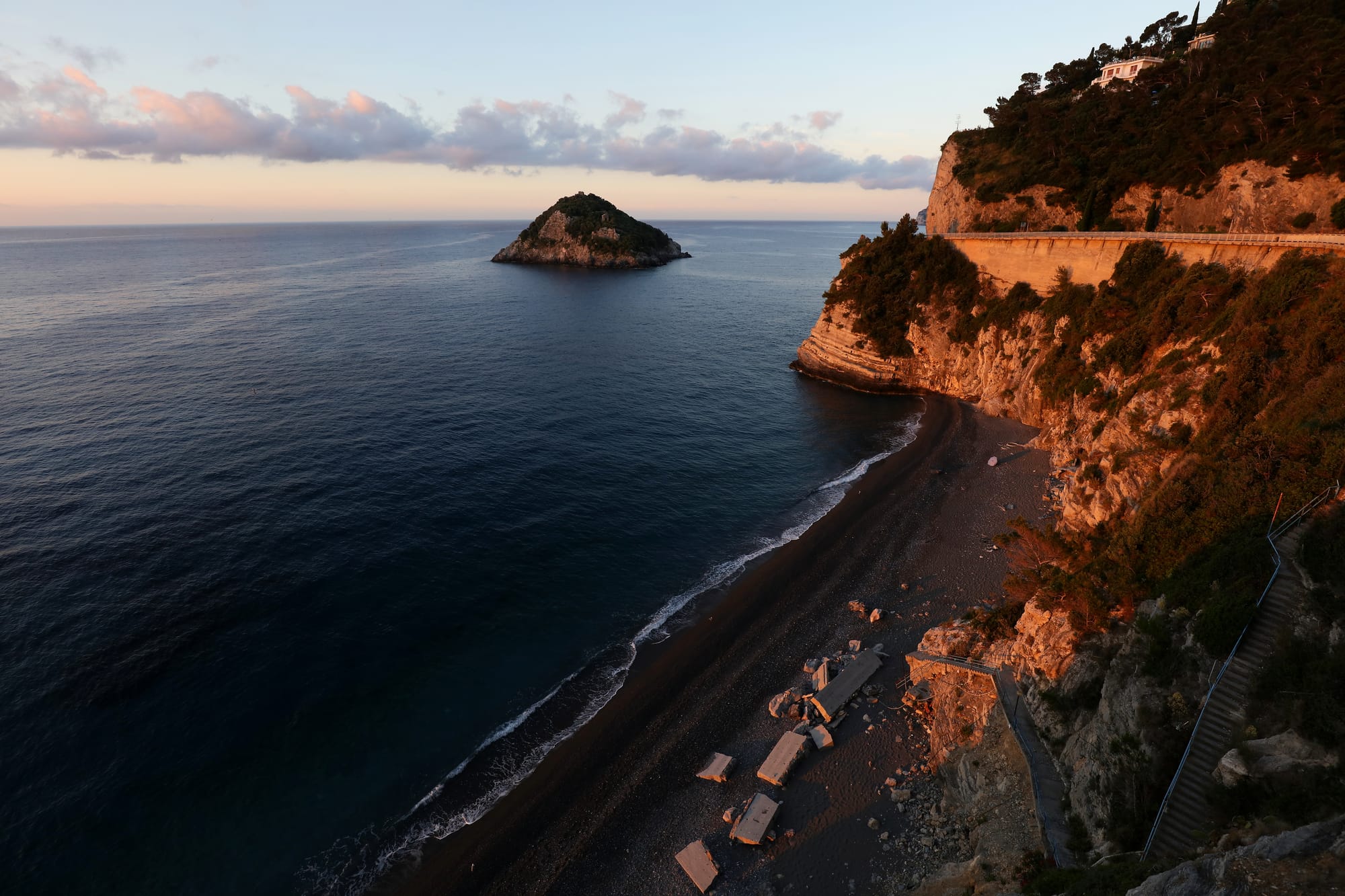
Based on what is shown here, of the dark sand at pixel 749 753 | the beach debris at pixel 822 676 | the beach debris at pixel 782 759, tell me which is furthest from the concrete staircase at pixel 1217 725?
the beach debris at pixel 822 676

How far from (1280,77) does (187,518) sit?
116782 millimetres

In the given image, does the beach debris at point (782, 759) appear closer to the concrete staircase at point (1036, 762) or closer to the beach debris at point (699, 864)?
the beach debris at point (699, 864)

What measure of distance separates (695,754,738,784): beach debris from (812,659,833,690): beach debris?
267 inches

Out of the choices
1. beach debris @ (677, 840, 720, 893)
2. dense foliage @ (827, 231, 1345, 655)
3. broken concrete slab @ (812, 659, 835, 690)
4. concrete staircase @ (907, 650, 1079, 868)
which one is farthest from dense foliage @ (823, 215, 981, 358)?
beach debris @ (677, 840, 720, 893)

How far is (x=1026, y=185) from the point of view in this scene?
81188 mm

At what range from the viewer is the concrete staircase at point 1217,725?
17.2 metres

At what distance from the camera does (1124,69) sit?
10106cm

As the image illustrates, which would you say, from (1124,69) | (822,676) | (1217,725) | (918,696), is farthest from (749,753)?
(1124,69)

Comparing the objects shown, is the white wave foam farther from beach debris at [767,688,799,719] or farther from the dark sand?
beach debris at [767,688,799,719]

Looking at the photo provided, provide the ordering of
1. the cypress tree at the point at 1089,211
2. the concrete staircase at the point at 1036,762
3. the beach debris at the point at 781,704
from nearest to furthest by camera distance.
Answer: the concrete staircase at the point at 1036,762 < the beach debris at the point at 781,704 < the cypress tree at the point at 1089,211

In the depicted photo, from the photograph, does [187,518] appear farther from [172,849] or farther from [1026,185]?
[1026,185]

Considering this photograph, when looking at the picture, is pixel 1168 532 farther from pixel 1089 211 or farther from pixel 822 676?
pixel 1089 211

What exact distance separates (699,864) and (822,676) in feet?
40.9

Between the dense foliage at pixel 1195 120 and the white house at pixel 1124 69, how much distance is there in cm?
504
